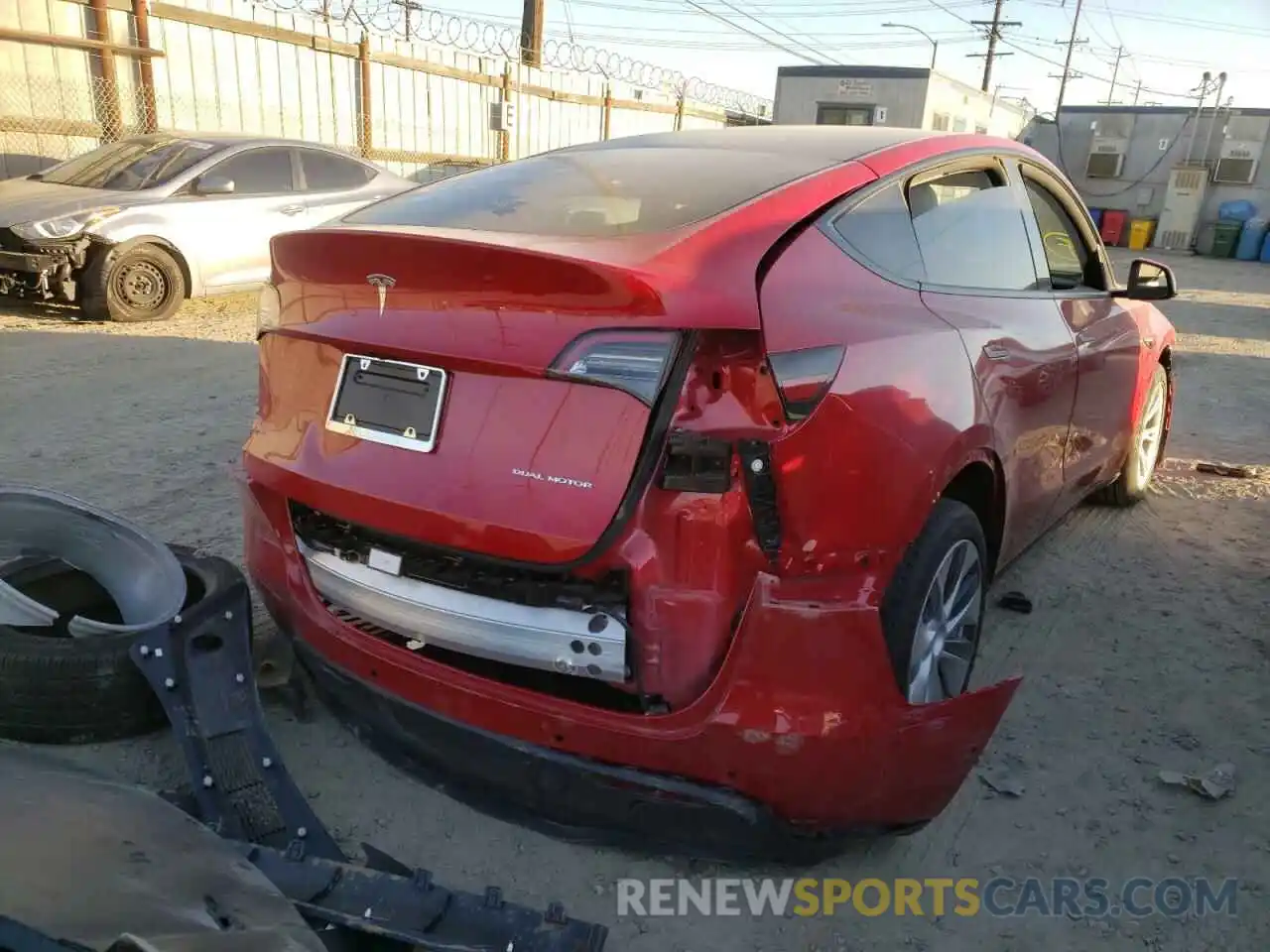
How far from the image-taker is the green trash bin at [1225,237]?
23.6m

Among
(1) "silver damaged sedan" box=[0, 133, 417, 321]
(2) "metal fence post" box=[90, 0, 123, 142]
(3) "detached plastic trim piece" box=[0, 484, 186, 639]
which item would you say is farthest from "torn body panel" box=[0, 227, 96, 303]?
(3) "detached plastic trim piece" box=[0, 484, 186, 639]

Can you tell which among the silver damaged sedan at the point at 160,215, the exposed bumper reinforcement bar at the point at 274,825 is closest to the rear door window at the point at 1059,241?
the exposed bumper reinforcement bar at the point at 274,825

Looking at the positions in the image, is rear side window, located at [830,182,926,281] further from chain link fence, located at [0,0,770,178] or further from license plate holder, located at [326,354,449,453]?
chain link fence, located at [0,0,770,178]

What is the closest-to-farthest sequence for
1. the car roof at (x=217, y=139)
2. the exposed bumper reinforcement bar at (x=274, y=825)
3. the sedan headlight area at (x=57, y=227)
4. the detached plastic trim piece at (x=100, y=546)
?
the exposed bumper reinforcement bar at (x=274, y=825), the detached plastic trim piece at (x=100, y=546), the sedan headlight area at (x=57, y=227), the car roof at (x=217, y=139)

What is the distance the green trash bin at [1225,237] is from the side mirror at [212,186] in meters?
23.9

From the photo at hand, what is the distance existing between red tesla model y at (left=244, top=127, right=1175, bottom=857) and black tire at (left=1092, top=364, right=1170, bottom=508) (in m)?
2.41

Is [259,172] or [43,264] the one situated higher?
[259,172]

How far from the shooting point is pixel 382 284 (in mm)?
2143

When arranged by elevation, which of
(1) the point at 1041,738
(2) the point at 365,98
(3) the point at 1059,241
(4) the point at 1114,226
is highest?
(2) the point at 365,98

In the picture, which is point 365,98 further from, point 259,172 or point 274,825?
point 274,825

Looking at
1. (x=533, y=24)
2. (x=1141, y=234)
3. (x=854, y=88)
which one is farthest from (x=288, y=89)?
(x=1141, y=234)

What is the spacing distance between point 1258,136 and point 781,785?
92.7ft

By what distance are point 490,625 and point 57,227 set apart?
7481 millimetres

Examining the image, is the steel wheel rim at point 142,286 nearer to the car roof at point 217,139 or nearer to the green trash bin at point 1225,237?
the car roof at point 217,139
